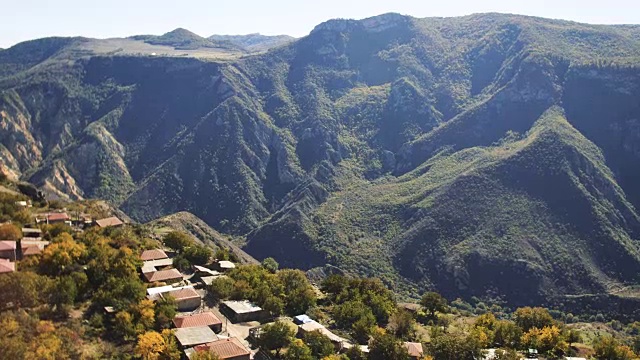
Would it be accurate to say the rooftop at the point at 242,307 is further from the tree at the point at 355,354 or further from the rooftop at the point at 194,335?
the tree at the point at 355,354

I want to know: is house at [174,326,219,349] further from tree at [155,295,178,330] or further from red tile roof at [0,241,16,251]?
red tile roof at [0,241,16,251]

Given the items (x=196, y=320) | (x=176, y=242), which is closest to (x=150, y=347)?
(x=196, y=320)

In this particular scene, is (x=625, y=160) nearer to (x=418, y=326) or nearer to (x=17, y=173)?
(x=418, y=326)

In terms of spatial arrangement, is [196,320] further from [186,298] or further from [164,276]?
[164,276]

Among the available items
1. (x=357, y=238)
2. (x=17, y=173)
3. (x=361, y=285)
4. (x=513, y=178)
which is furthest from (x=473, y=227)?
(x=17, y=173)

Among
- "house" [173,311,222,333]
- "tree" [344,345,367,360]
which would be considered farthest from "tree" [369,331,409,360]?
"house" [173,311,222,333]

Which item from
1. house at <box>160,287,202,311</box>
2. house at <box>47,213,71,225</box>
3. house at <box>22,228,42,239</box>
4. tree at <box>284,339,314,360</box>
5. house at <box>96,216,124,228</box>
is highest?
house at <box>22,228,42,239</box>
